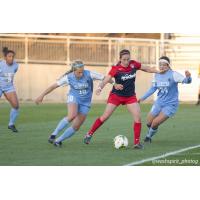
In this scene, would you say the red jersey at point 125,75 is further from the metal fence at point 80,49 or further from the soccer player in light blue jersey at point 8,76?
the metal fence at point 80,49

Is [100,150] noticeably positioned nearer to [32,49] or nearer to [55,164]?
[55,164]

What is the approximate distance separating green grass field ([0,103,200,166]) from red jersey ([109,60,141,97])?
1.12m

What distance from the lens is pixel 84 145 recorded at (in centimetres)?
1806

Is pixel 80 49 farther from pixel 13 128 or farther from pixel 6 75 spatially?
pixel 13 128

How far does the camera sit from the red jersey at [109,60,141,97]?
1711 cm

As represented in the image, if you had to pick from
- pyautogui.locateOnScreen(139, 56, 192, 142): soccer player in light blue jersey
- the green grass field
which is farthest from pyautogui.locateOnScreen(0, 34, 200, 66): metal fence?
pyautogui.locateOnScreen(139, 56, 192, 142): soccer player in light blue jersey

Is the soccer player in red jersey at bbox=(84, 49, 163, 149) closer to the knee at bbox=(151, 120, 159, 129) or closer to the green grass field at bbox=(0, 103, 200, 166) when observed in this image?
the green grass field at bbox=(0, 103, 200, 166)

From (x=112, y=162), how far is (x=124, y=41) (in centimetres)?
1608

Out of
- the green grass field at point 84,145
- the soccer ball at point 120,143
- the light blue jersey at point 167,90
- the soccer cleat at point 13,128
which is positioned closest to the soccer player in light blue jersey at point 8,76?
the soccer cleat at point 13,128

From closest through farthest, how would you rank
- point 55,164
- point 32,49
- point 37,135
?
point 55,164
point 37,135
point 32,49

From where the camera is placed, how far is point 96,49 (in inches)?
1244

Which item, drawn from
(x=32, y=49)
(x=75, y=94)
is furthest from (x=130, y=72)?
(x=32, y=49)

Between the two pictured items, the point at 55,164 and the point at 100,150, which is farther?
the point at 100,150

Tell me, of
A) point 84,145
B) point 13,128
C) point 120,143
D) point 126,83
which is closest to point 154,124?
point 120,143
